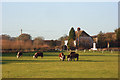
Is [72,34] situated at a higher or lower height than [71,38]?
higher

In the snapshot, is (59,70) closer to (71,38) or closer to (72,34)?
(71,38)

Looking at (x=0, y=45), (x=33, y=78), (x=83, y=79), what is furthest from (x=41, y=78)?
(x=0, y=45)

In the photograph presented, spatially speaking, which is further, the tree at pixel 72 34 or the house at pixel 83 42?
the tree at pixel 72 34

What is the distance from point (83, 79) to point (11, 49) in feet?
145

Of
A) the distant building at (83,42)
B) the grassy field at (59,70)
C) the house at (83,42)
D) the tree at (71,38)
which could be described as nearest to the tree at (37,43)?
the tree at (71,38)

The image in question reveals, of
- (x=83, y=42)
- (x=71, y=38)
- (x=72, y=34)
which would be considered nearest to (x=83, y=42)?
(x=83, y=42)

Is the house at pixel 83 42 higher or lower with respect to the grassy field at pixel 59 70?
higher

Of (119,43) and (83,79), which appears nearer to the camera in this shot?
(83,79)

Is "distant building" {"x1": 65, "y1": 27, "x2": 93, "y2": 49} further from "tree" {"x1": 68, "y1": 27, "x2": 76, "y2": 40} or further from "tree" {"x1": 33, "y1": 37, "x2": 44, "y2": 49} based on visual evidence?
"tree" {"x1": 33, "y1": 37, "x2": 44, "y2": 49}

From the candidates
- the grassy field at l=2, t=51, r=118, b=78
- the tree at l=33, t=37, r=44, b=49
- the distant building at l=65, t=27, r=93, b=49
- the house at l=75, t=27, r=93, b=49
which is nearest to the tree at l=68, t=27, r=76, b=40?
the distant building at l=65, t=27, r=93, b=49

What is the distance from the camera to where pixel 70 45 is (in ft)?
285

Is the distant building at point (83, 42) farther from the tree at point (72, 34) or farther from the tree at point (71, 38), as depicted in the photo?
the tree at point (72, 34)

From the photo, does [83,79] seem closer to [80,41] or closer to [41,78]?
[41,78]

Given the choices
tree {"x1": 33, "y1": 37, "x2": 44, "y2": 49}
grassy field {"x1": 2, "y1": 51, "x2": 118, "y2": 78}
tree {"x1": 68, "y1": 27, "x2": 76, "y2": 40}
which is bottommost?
grassy field {"x1": 2, "y1": 51, "x2": 118, "y2": 78}
